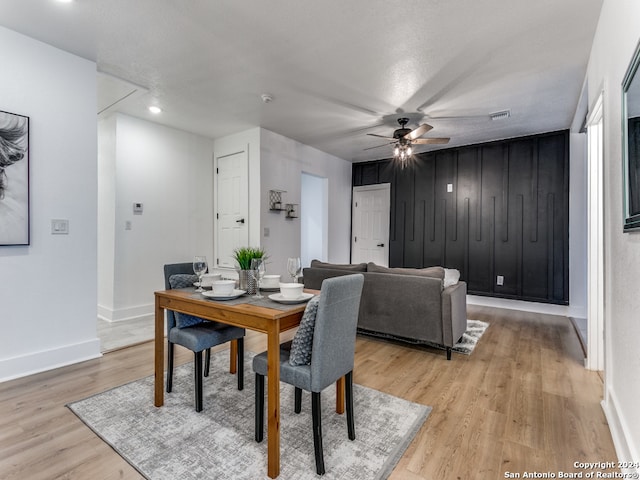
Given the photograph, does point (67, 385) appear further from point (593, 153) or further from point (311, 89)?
point (593, 153)

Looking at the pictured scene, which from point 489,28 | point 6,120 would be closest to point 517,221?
point 489,28

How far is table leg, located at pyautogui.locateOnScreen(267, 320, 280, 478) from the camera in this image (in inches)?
58.9

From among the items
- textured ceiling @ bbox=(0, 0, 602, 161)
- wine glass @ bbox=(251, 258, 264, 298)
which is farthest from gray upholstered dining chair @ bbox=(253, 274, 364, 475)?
textured ceiling @ bbox=(0, 0, 602, 161)

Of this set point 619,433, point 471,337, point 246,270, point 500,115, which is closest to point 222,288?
point 246,270

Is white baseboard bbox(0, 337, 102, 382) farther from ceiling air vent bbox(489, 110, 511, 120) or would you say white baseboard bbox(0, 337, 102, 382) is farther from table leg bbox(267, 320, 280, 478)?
ceiling air vent bbox(489, 110, 511, 120)

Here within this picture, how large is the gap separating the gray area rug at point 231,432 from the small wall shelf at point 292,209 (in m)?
2.97

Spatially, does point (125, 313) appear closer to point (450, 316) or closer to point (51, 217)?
point (51, 217)

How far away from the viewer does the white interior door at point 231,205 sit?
4.72 m

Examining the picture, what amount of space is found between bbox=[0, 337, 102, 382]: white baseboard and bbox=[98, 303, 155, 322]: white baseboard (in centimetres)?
123

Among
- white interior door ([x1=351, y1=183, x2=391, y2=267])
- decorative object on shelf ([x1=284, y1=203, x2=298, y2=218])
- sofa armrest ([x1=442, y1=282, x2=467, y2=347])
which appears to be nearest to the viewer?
sofa armrest ([x1=442, y1=282, x2=467, y2=347])

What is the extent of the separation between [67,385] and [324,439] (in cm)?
198

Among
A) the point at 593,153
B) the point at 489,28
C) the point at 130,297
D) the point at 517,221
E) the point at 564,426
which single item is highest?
the point at 489,28

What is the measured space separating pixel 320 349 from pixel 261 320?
0.31 meters

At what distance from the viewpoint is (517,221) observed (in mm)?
4926
